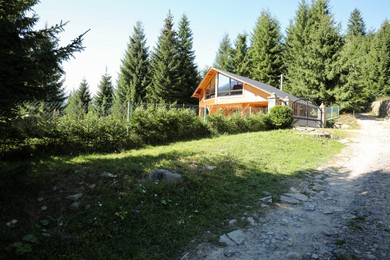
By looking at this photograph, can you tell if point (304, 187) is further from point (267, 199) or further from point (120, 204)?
point (120, 204)

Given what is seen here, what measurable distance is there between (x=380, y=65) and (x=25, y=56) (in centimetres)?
4234

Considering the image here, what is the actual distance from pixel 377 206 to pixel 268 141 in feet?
22.4

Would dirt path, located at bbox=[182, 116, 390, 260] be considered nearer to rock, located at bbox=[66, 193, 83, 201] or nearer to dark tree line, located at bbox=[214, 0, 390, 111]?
rock, located at bbox=[66, 193, 83, 201]

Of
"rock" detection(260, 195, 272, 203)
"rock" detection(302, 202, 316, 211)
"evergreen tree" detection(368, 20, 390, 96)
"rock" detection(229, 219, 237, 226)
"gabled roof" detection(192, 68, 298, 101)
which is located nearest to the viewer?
"rock" detection(229, 219, 237, 226)

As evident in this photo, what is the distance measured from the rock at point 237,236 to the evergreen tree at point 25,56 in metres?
3.82

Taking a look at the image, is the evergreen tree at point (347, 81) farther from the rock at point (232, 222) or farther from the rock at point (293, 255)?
the rock at point (293, 255)

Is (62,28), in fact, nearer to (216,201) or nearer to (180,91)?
(216,201)

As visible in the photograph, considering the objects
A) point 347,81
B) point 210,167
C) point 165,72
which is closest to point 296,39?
point 347,81

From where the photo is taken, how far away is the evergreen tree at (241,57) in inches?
1473

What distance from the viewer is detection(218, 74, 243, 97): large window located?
26.8 m

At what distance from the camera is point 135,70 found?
32.0 m

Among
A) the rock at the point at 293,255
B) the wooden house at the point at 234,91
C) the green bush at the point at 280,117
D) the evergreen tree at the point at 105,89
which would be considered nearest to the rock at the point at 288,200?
the rock at the point at 293,255

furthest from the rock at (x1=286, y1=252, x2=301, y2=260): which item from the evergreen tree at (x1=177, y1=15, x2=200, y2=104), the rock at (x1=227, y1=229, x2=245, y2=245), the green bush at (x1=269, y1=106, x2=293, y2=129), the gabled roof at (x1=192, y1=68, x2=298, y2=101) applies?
the evergreen tree at (x1=177, y1=15, x2=200, y2=104)

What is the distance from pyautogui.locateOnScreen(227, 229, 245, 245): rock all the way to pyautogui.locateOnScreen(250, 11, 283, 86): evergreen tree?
1331 inches
